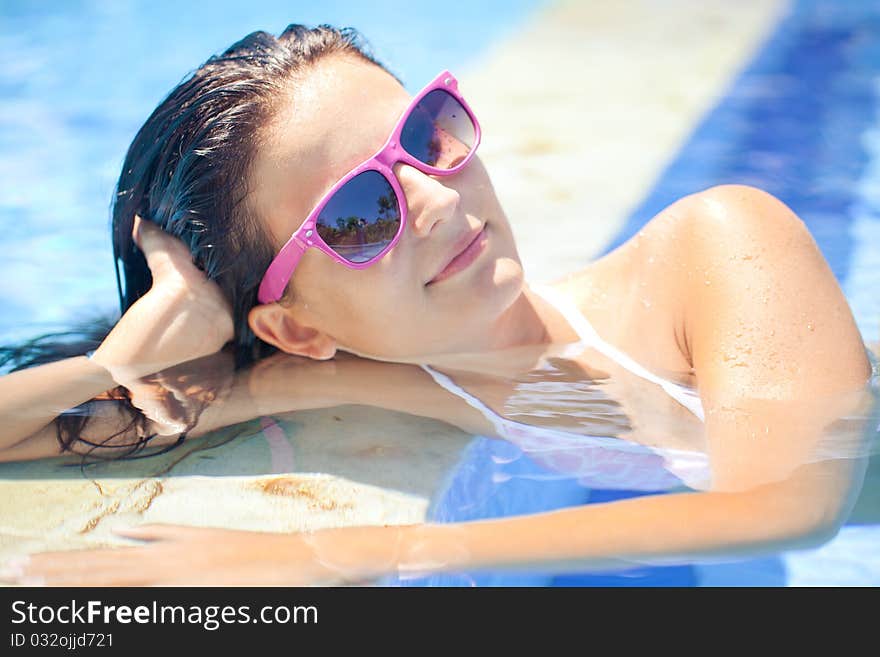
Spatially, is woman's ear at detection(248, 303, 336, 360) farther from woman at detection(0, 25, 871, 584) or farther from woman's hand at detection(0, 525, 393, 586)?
woman's hand at detection(0, 525, 393, 586)

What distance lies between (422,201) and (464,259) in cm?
18

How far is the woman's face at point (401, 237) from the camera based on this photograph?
8.19 ft

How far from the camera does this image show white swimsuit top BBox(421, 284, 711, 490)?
2.30 metres

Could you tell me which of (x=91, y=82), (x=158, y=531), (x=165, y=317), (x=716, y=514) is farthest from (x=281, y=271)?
(x=91, y=82)

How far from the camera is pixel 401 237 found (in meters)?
2.53

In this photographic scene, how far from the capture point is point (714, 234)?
273cm

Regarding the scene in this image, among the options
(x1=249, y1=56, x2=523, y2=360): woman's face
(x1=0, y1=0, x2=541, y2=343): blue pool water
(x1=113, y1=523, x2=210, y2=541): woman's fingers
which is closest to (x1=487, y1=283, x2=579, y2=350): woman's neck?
(x1=249, y1=56, x2=523, y2=360): woman's face

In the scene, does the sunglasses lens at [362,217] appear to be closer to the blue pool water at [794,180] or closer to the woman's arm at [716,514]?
the blue pool water at [794,180]

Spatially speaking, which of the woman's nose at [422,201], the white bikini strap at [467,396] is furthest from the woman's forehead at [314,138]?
the white bikini strap at [467,396]

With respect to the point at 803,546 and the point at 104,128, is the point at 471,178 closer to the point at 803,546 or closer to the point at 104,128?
the point at 803,546
